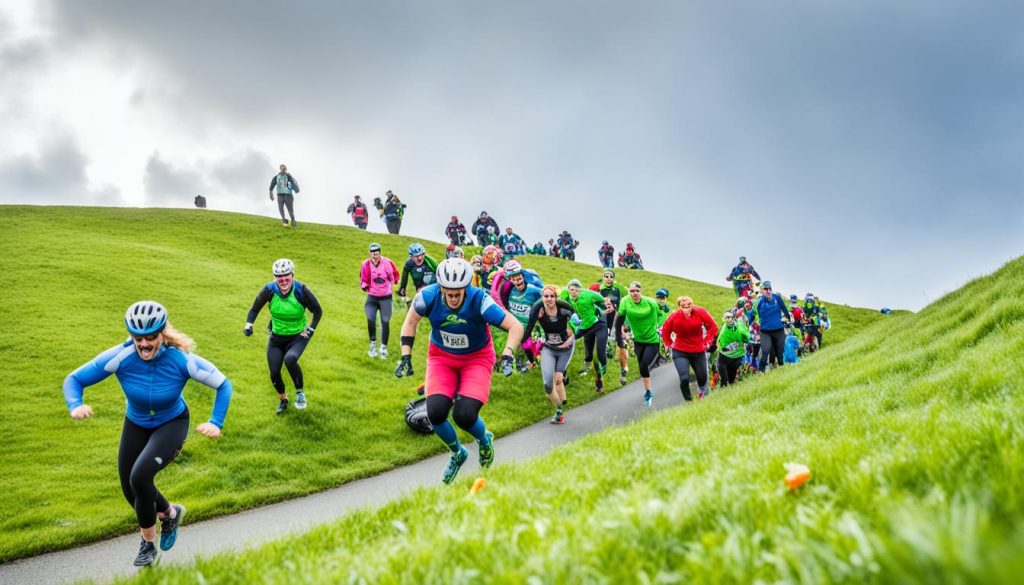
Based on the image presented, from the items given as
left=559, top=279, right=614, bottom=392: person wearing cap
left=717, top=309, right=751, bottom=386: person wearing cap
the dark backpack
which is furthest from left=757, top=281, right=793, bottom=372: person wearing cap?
the dark backpack

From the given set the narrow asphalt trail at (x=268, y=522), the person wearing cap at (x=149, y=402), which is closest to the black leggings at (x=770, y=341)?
the narrow asphalt trail at (x=268, y=522)

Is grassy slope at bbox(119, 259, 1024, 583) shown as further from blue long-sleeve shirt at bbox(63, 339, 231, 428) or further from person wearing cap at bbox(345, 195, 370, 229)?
person wearing cap at bbox(345, 195, 370, 229)

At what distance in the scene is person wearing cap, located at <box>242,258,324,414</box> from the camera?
11.9 meters

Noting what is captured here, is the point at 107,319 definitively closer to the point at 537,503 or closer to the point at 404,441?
the point at 404,441

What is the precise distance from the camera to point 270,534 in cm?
701

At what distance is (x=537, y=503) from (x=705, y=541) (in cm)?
177

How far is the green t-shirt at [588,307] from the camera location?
16.5 meters

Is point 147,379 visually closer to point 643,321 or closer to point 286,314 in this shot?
point 286,314

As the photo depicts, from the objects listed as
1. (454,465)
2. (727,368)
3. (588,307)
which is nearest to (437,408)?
(454,465)

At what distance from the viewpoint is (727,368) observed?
15727mm

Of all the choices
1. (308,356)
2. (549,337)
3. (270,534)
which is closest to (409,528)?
(270,534)

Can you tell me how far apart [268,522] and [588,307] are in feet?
35.9

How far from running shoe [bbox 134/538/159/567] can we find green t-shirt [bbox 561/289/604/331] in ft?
40.2

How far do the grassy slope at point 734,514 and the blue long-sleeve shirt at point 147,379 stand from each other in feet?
9.48
